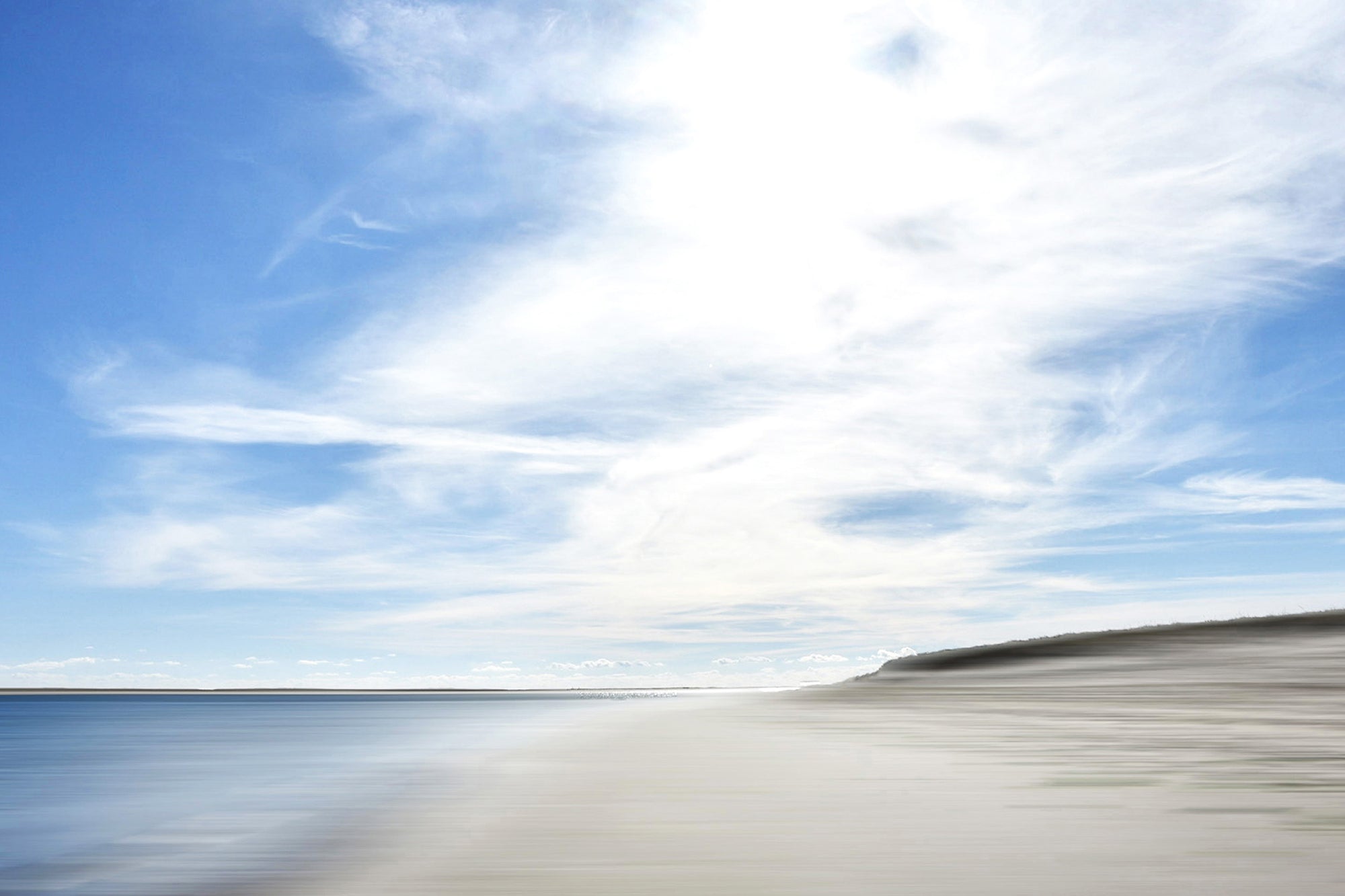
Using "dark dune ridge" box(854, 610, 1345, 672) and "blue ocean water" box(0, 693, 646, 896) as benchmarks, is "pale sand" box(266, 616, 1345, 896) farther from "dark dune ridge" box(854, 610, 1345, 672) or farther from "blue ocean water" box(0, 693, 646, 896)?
"dark dune ridge" box(854, 610, 1345, 672)

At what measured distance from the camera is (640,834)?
837cm

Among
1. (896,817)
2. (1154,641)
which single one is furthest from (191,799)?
(1154,641)

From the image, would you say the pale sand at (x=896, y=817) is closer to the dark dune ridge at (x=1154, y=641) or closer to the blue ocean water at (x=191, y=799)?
the blue ocean water at (x=191, y=799)

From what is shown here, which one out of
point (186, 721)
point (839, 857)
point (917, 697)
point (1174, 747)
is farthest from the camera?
point (186, 721)

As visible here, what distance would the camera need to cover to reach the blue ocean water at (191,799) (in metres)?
9.16

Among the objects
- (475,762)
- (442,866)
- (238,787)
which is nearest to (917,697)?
(475,762)

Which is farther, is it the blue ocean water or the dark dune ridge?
the dark dune ridge

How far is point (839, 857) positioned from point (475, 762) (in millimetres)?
13086

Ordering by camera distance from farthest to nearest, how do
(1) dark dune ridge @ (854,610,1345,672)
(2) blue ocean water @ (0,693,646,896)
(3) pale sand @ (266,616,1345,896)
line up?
(1) dark dune ridge @ (854,610,1345,672) → (2) blue ocean water @ (0,693,646,896) → (3) pale sand @ (266,616,1345,896)

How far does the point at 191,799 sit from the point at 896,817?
12.2m

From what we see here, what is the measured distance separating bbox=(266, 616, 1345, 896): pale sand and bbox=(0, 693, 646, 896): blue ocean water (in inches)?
54.2

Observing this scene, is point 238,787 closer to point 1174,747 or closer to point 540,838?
point 540,838

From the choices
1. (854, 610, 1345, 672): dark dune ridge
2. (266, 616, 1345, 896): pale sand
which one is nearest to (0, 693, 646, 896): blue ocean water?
(266, 616, 1345, 896): pale sand

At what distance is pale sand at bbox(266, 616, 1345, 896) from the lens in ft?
21.2
